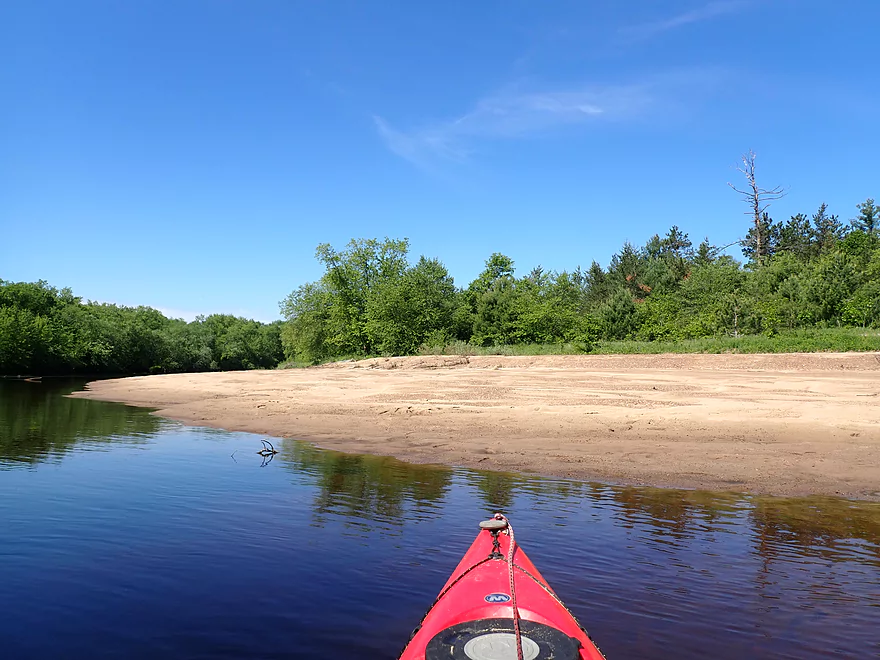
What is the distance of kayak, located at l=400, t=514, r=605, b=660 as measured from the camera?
3537 mm

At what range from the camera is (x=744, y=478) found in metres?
10.4

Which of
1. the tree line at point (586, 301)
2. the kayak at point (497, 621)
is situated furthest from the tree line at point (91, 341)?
the kayak at point (497, 621)

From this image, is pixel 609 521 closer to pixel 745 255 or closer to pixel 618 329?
pixel 618 329

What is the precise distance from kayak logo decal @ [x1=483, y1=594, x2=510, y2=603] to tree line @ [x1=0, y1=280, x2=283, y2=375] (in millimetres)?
61735

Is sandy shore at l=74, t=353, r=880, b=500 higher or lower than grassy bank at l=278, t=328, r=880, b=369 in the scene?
lower

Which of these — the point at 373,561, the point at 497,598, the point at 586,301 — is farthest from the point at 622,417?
the point at 586,301

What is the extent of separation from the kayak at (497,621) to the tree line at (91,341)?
6141 centimetres

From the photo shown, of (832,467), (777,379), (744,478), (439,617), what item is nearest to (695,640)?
(439,617)

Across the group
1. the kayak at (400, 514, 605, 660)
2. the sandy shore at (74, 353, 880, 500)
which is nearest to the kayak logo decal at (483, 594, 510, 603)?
the kayak at (400, 514, 605, 660)

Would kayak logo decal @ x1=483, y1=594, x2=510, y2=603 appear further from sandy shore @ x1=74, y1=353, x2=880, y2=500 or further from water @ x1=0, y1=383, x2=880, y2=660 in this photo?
sandy shore @ x1=74, y1=353, x2=880, y2=500

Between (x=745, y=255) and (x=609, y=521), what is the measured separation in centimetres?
7334

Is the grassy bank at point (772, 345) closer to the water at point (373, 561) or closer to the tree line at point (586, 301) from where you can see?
the tree line at point (586, 301)

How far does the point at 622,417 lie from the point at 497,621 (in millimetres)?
11873

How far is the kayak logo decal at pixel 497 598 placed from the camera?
417 centimetres
